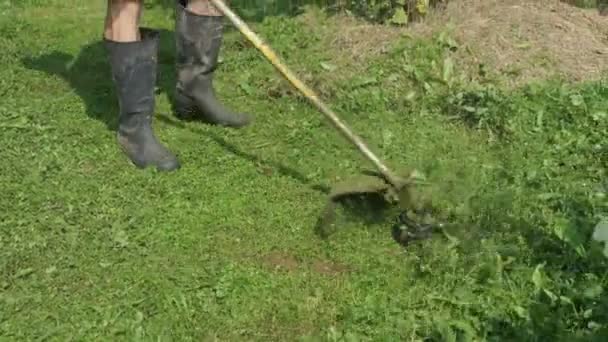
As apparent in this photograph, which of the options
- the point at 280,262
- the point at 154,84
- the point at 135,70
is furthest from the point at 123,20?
the point at 280,262

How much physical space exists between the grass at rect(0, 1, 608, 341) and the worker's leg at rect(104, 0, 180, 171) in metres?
0.13

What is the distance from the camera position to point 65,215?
359cm

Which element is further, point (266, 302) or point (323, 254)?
point (323, 254)

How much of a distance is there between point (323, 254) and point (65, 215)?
1.12 m

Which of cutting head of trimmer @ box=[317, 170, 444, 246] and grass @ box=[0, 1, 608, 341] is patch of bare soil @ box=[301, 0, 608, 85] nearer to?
grass @ box=[0, 1, 608, 341]

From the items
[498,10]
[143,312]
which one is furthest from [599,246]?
[498,10]

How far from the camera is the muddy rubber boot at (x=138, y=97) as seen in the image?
3.99 metres

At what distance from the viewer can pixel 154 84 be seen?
4125 millimetres

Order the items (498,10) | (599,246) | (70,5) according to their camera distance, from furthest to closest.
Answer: (70,5), (498,10), (599,246)

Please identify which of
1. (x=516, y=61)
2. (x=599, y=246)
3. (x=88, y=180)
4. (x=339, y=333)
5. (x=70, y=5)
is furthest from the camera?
(x=70, y=5)

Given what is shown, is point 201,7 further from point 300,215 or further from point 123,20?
point 300,215

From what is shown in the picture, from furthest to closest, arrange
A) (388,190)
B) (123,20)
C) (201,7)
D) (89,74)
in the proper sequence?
(89,74), (201,7), (123,20), (388,190)

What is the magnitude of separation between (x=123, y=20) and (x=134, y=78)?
28 cm

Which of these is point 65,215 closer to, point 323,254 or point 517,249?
point 323,254
